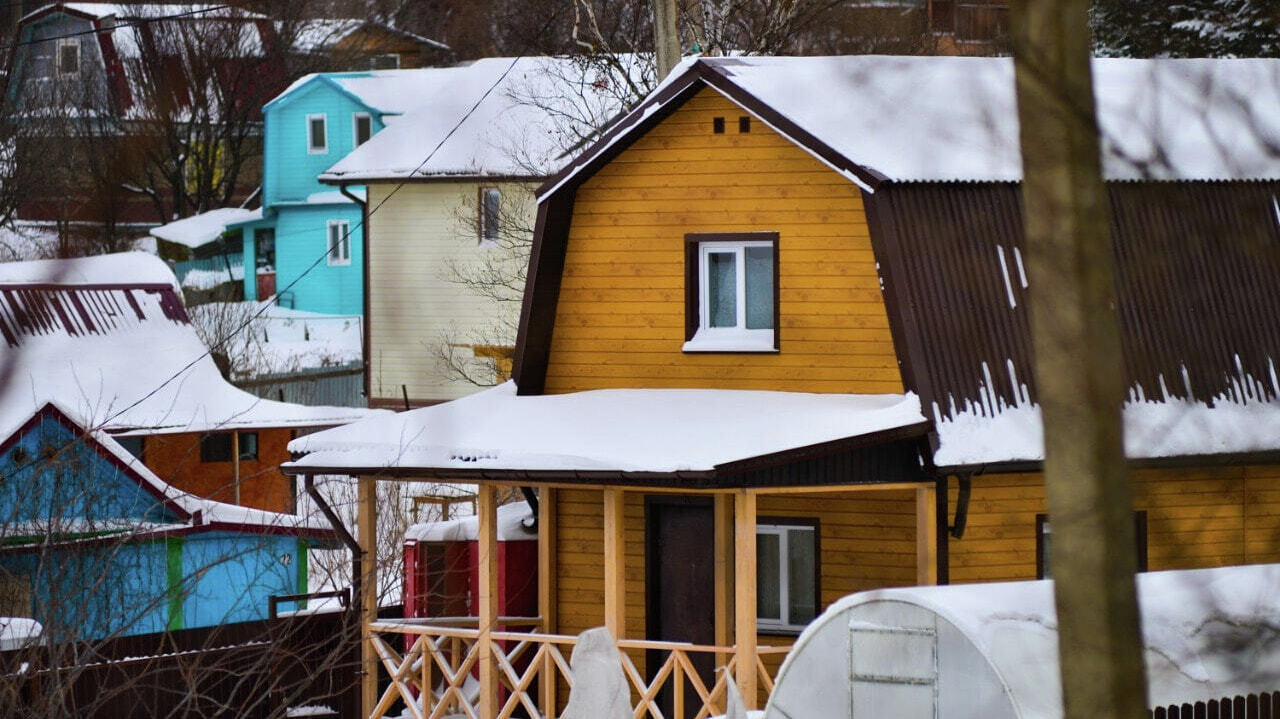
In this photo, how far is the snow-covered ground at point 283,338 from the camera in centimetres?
3419

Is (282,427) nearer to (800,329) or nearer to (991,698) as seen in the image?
(800,329)

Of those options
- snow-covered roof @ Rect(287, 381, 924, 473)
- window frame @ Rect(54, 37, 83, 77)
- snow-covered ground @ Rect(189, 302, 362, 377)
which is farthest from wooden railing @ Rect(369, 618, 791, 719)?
snow-covered ground @ Rect(189, 302, 362, 377)

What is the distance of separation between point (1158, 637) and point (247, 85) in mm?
5223

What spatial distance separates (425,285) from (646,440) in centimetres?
2055

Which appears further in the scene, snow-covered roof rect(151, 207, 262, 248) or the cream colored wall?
snow-covered roof rect(151, 207, 262, 248)

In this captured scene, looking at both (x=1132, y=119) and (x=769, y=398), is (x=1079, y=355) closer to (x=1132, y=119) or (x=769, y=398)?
(x=1132, y=119)

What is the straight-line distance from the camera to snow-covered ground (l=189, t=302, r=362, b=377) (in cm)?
3419

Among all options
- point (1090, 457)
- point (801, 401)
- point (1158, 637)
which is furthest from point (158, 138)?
point (801, 401)

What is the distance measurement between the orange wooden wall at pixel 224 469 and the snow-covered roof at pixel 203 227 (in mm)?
13460

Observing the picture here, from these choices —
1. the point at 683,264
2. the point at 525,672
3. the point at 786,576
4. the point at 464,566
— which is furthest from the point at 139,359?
the point at 786,576

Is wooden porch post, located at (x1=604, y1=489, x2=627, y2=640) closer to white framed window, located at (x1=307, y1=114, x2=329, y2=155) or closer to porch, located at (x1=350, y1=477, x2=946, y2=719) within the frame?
porch, located at (x1=350, y1=477, x2=946, y2=719)

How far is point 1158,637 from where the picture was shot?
8.93 m

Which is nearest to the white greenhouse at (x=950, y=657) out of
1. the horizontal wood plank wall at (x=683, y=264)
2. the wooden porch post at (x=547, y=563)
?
the horizontal wood plank wall at (x=683, y=264)

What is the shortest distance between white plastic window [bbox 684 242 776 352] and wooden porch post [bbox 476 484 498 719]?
7.61ft
